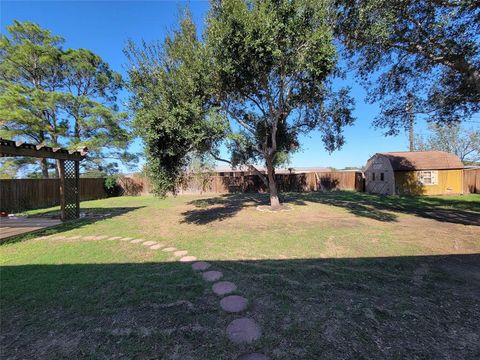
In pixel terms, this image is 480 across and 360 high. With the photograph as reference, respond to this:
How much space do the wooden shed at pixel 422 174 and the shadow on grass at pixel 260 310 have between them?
1393 centimetres

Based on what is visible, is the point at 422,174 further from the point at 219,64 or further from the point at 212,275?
the point at 212,275

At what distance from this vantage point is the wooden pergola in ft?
21.9

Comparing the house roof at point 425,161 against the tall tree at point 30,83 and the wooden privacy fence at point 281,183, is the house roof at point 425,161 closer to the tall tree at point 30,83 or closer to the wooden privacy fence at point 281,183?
the wooden privacy fence at point 281,183

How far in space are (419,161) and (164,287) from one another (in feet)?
61.9

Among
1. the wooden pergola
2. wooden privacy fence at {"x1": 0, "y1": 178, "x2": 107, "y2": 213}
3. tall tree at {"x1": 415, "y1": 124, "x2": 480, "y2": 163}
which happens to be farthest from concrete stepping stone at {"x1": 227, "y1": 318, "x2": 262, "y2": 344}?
tall tree at {"x1": 415, "y1": 124, "x2": 480, "y2": 163}

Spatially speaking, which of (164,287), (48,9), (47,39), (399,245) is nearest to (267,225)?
(399,245)

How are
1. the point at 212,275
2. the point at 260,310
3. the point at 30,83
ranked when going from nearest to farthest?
the point at 260,310
the point at 212,275
the point at 30,83

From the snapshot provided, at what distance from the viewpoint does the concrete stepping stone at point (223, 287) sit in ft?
9.54

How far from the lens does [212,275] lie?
341cm

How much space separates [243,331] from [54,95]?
18.4m

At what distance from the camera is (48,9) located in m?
9.09

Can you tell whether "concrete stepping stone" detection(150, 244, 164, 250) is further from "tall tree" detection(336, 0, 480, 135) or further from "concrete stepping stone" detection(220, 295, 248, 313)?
"tall tree" detection(336, 0, 480, 135)

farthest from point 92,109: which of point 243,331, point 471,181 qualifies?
point 471,181

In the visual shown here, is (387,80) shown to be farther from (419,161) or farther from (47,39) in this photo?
(47,39)
